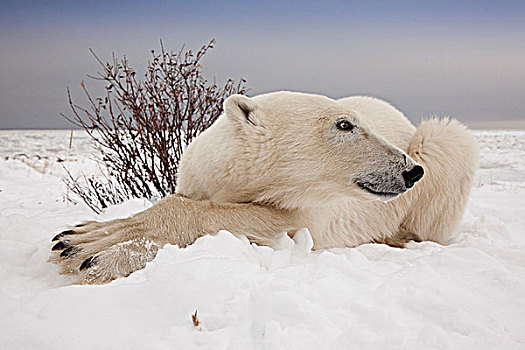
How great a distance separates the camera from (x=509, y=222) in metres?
4.36

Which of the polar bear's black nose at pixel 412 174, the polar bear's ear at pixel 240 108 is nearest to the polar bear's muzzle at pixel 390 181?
the polar bear's black nose at pixel 412 174

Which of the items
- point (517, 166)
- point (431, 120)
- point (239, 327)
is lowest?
point (517, 166)

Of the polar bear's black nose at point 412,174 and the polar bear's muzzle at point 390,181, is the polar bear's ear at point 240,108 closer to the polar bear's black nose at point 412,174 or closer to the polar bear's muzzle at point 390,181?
the polar bear's muzzle at point 390,181

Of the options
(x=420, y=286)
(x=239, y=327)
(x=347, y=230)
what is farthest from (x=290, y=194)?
(x=239, y=327)

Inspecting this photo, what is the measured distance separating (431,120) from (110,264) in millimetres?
3015

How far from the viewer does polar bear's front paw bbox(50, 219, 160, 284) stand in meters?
1.96

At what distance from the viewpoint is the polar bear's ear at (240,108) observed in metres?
2.53

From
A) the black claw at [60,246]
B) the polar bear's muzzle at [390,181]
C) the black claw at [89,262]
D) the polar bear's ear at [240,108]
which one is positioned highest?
the polar bear's ear at [240,108]

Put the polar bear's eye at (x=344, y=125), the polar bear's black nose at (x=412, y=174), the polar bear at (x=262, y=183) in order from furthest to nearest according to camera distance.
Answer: the polar bear's eye at (x=344, y=125)
the polar bear's black nose at (x=412, y=174)
the polar bear at (x=262, y=183)

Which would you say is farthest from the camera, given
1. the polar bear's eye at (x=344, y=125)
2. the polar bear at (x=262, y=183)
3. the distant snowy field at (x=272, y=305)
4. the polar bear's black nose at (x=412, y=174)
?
the polar bear's eye at (x=344, y=125)

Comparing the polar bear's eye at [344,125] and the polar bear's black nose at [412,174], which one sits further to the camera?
the polar bear's eye at [344,125]

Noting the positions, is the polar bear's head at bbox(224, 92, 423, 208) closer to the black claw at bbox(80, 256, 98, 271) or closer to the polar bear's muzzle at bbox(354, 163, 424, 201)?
the polar bear's muzzle at bbox(354, 163, 424, 201)

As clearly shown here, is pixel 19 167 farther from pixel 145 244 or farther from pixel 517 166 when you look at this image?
pixel 517 166

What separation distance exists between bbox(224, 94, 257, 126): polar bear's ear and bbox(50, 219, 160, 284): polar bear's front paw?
0.87 meters
